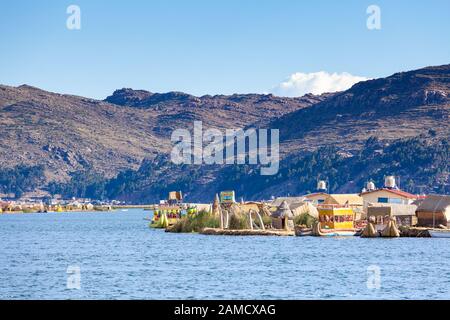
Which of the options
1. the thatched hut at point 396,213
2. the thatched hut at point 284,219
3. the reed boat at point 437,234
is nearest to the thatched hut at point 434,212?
the thatched hut at point 396,213

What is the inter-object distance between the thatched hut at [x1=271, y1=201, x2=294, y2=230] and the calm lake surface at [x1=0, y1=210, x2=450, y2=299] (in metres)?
7.76

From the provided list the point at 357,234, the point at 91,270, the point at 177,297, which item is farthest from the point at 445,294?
the point at 357,234

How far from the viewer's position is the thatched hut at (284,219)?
112m

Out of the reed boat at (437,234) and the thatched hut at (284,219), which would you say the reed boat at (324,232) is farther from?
the reed boat at (437,234)

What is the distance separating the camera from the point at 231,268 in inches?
2717

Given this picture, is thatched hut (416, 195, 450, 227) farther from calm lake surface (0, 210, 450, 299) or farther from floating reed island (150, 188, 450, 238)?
calm lake surface (0, 210, 450, 299)

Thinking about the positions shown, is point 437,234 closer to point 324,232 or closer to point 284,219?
point 324,232

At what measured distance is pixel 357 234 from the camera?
4188 inches

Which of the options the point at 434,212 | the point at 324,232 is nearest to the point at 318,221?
the point at 324,232

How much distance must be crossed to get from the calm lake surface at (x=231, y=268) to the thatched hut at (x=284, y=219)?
7.76m

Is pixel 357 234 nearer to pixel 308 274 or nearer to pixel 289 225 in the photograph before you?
pixel 289 225

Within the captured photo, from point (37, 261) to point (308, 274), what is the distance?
2277 cm

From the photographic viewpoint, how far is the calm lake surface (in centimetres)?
5372

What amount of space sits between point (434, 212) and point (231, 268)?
1958 inches
